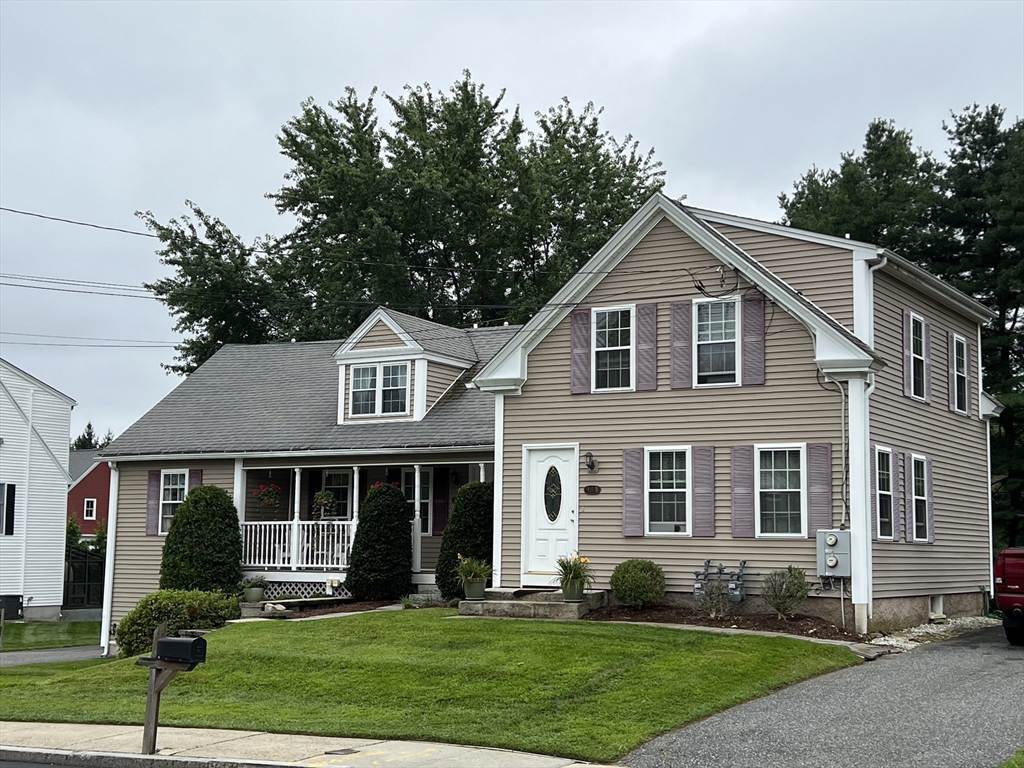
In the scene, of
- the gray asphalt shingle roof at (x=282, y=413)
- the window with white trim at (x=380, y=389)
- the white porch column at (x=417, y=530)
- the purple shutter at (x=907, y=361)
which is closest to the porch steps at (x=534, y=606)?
the gray asphalt shingle roof at (x=282, y=413)

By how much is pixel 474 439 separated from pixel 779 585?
7.81 metres

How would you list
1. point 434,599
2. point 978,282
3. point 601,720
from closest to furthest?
point 601,720
point 434,599
point 978,282

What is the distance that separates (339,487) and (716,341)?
11.1 metres

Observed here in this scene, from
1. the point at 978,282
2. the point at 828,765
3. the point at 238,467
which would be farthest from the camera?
the point at 978,282

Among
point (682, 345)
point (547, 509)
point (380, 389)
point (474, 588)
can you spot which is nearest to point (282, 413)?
point (380, 389)

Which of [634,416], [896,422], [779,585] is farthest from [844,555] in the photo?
[634,416]

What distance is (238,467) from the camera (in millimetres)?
27516

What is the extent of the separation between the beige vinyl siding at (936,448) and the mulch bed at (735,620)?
1.28 meters

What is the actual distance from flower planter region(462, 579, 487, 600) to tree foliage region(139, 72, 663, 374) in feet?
66.5

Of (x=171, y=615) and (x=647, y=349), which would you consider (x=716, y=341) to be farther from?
(x=171, y=615)

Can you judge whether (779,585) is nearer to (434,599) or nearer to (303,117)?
(434,599)

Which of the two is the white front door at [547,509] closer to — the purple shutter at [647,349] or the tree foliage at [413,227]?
the purple shutter at [647,349]

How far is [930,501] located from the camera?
2150cm

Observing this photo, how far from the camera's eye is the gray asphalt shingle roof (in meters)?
25.8
